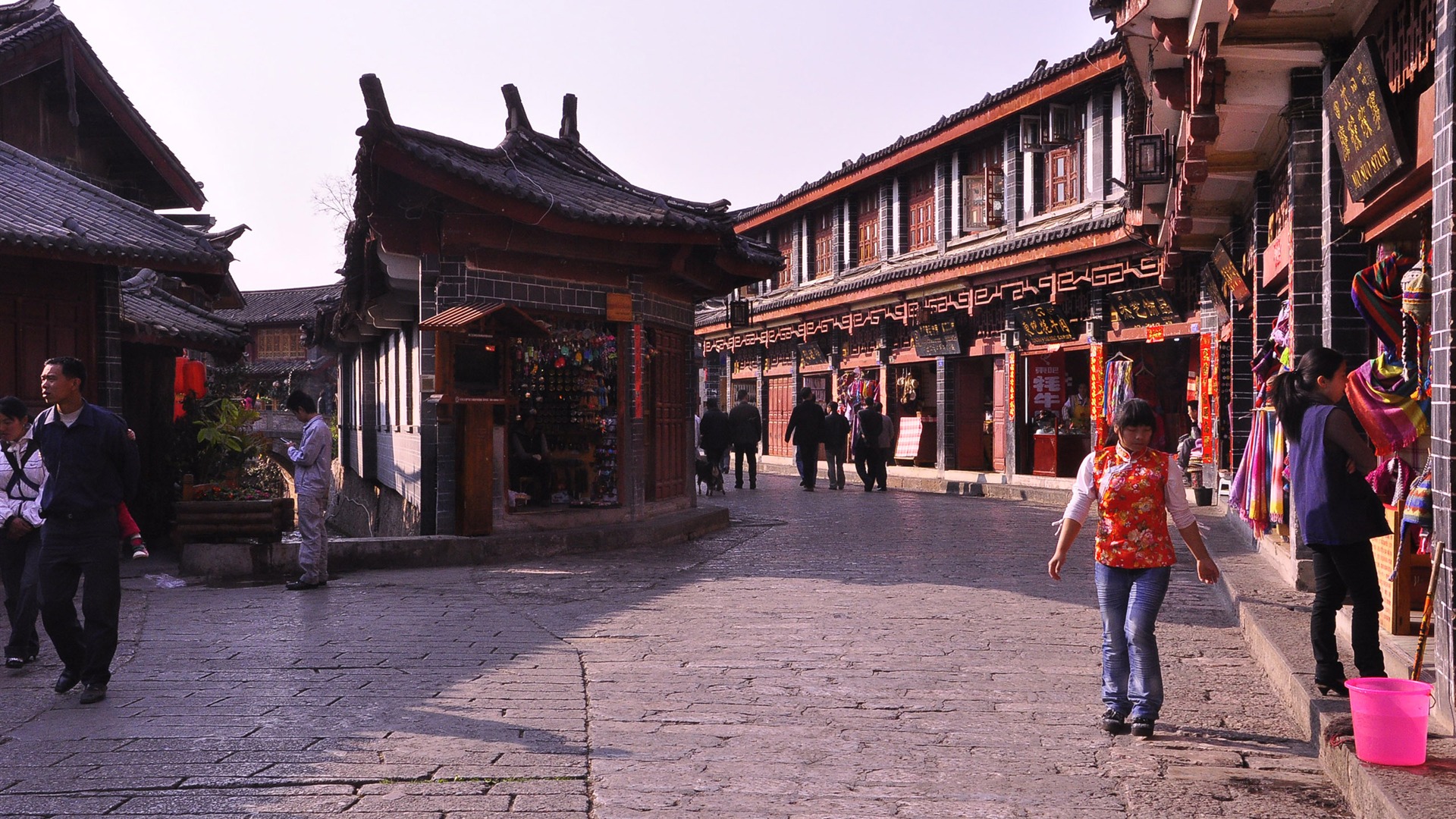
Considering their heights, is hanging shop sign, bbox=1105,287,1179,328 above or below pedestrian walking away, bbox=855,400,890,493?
above

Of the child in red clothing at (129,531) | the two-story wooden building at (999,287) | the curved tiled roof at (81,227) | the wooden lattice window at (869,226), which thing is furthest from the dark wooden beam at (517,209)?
the wooden lattice window at (869,226)

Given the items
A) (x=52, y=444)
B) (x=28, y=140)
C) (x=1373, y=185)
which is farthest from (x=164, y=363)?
(x=1373, y=185)

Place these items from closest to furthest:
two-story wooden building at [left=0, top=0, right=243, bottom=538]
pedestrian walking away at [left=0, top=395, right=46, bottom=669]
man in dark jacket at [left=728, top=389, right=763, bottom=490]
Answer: pedestrian walking away at [left=0, top=395, right=46, bottom=669]
two-story wooden building at [left=0, top=0, right=243, bottom=538]
man in dark jacket at [left=728, top=389, right=763, bottom=490]

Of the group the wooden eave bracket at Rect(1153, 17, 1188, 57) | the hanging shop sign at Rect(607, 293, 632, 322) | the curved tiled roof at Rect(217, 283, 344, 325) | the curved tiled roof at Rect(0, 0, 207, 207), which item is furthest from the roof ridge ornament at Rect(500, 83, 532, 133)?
the curved tiled roof at Rect(217, 283, 344, 325)

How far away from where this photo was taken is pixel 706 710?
20.0ft

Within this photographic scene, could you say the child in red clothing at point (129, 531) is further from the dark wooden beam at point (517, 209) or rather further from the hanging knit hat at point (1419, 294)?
the hanging knit hat at point (1419, 294)

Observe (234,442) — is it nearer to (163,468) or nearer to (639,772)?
(163,468)

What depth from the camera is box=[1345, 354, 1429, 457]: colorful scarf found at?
6441 mm

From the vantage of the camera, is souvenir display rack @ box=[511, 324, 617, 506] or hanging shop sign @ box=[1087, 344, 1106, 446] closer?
souvenir display rack @ box=[511, 324, 617, 506]

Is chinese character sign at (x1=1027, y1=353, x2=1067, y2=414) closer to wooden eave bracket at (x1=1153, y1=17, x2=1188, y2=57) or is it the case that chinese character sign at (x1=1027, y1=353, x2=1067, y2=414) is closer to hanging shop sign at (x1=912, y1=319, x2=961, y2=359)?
hanging shop sign at (x1=912, y1=319, x2=961, y2=359)

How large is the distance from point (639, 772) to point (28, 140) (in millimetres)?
14229

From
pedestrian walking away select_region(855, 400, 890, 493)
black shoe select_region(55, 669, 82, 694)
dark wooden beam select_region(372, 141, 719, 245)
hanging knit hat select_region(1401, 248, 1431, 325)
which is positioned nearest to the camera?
hanging knit hat select_region(1401, 248, 1431, 325)

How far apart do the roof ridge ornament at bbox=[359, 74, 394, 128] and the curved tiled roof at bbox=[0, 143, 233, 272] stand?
8.01ft

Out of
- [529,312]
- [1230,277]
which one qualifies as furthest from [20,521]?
[1230,277]
